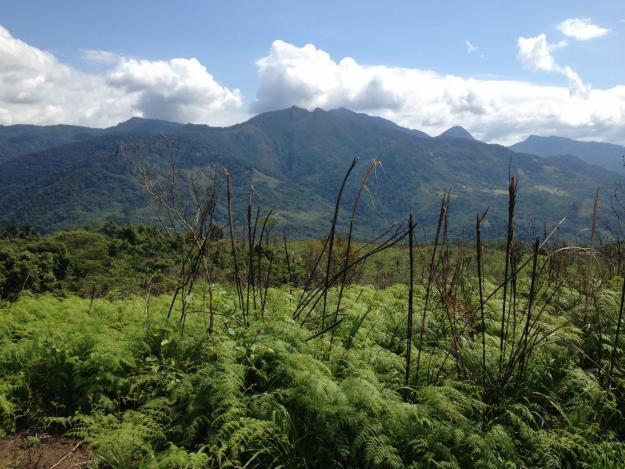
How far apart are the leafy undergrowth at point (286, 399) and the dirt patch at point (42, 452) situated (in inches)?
5.1

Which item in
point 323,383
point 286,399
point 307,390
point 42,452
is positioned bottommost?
point 42,452

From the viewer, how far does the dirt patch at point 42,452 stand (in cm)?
453

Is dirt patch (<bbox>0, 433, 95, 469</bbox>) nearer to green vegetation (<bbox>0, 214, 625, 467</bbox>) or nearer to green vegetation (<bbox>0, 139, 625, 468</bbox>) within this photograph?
green vegetation (<bbox>0, 139, 625, 468</bbox>)

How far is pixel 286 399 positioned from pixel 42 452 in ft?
8.74

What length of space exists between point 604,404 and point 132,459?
17.1ft

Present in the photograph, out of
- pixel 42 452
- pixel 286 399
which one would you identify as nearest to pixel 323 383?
pixel 286 399

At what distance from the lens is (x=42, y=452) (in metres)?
4.72

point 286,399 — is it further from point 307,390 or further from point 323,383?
point 323,383

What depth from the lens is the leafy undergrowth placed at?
4340mm

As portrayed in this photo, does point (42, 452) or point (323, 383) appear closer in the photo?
point (323, 383)

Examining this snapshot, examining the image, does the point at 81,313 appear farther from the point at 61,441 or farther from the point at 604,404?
the point at 604,404

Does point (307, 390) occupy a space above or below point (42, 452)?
above

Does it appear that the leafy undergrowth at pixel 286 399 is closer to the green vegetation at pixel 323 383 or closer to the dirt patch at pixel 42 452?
the green vegetation at pixel 323 383

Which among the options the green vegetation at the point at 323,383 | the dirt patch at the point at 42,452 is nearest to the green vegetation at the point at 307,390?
the green vegetation at the point at 323,383
